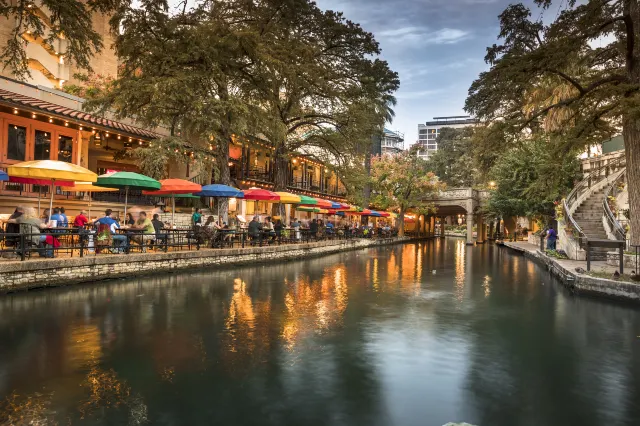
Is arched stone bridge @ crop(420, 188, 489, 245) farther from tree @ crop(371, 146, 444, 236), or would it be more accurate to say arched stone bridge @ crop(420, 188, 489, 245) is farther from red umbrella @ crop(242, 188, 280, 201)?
red umbrella @ crop(242, 188, 280, 201)

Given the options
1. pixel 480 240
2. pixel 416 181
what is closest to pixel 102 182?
pixel 416 181

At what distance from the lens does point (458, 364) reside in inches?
239

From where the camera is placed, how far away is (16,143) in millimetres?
18969

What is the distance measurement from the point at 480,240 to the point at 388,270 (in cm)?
3991

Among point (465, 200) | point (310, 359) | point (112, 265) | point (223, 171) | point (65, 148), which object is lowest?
point (310, 359)

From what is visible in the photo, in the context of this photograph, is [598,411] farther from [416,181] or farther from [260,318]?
[416,181]

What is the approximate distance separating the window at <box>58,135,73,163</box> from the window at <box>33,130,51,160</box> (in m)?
0.66

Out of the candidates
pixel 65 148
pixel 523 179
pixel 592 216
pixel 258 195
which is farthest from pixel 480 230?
pixel 65 148

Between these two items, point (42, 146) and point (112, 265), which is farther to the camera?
point (42, 146)

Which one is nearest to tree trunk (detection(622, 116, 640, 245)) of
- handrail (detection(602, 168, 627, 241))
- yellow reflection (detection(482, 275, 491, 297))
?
handrail (detection(602, 168, 627, 241))

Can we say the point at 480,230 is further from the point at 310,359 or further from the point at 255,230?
the point at 310,359

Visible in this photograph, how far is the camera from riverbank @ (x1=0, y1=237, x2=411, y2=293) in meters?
10.3

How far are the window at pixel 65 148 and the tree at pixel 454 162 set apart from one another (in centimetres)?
5335

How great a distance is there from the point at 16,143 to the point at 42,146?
49.5 inches
